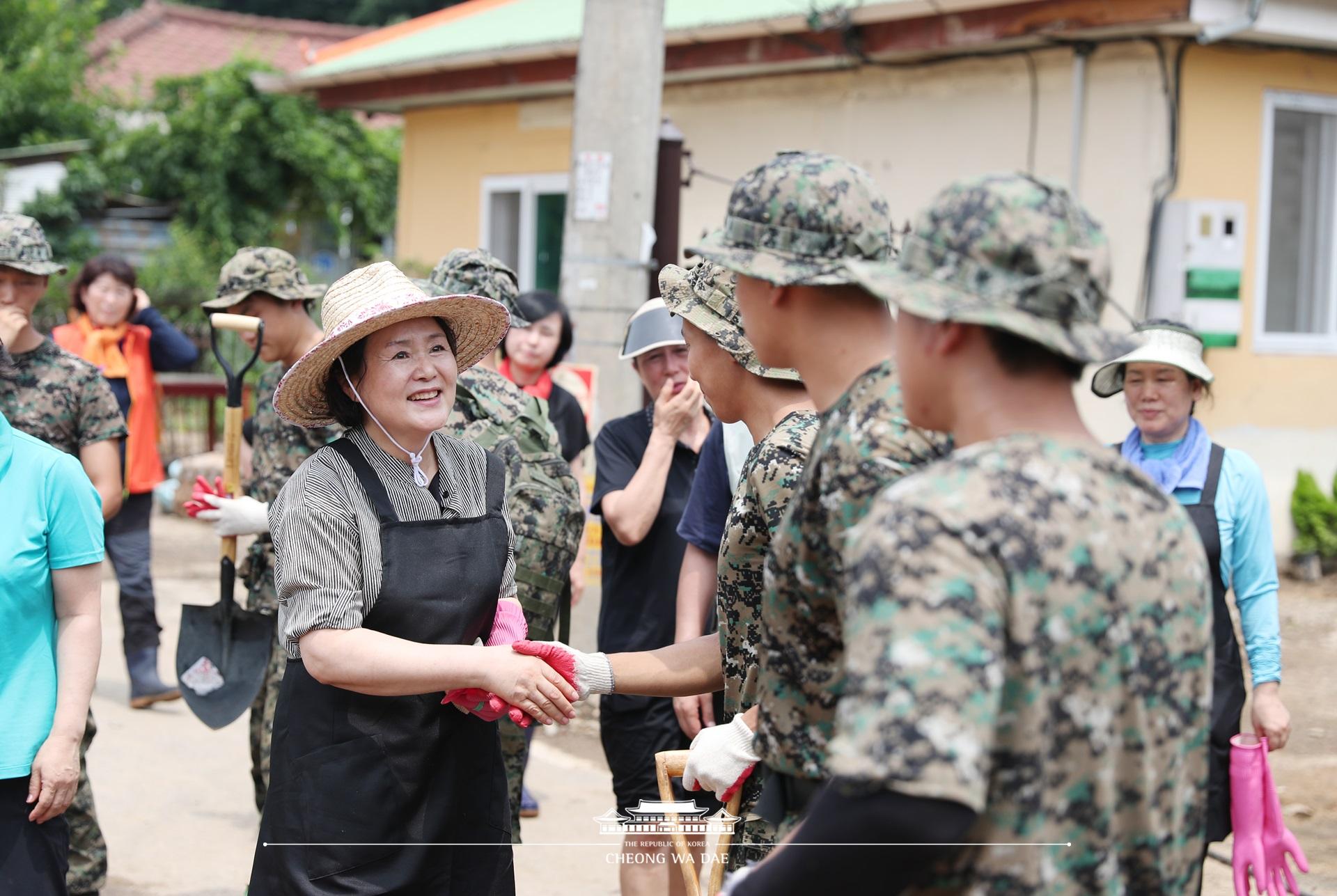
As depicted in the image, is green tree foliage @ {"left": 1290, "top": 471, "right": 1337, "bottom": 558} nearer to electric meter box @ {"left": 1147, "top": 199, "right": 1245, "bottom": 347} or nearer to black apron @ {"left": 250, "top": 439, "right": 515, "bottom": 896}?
electric meter box @ {"left": 1147, "top": 199, "right": 1245, "bottom": 347}

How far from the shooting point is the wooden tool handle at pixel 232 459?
5184 mm

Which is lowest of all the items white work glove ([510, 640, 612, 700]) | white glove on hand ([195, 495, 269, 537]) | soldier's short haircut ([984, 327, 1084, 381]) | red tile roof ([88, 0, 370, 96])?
white work glove ([510, 640, 612, 700])

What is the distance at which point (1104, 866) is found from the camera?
1747 mm

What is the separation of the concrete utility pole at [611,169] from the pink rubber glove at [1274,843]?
12.9ft

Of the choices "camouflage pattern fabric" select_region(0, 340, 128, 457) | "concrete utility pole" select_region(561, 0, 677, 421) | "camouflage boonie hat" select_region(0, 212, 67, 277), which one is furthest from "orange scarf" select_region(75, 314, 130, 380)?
"concrete utility pole" select_region(561, 0, 677, 421)

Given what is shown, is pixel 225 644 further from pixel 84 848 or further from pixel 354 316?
pixel 354 316

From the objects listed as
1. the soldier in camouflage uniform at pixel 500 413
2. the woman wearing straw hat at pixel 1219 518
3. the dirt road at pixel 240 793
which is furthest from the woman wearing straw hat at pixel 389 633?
the woman wearing straw hat at pixel 1219 518

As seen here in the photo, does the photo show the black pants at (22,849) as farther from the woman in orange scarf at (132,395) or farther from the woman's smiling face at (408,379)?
the woman in orange scarf at (132,395)

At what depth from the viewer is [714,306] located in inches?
124

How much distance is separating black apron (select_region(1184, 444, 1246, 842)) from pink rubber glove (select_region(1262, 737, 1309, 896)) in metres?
0.14

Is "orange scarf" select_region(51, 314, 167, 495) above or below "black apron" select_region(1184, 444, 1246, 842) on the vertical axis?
above

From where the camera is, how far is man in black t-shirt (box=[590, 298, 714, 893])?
4.59 m

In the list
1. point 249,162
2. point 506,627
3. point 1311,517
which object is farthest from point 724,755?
point 249,162

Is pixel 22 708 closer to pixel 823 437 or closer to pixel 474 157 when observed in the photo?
pixel 823 437
